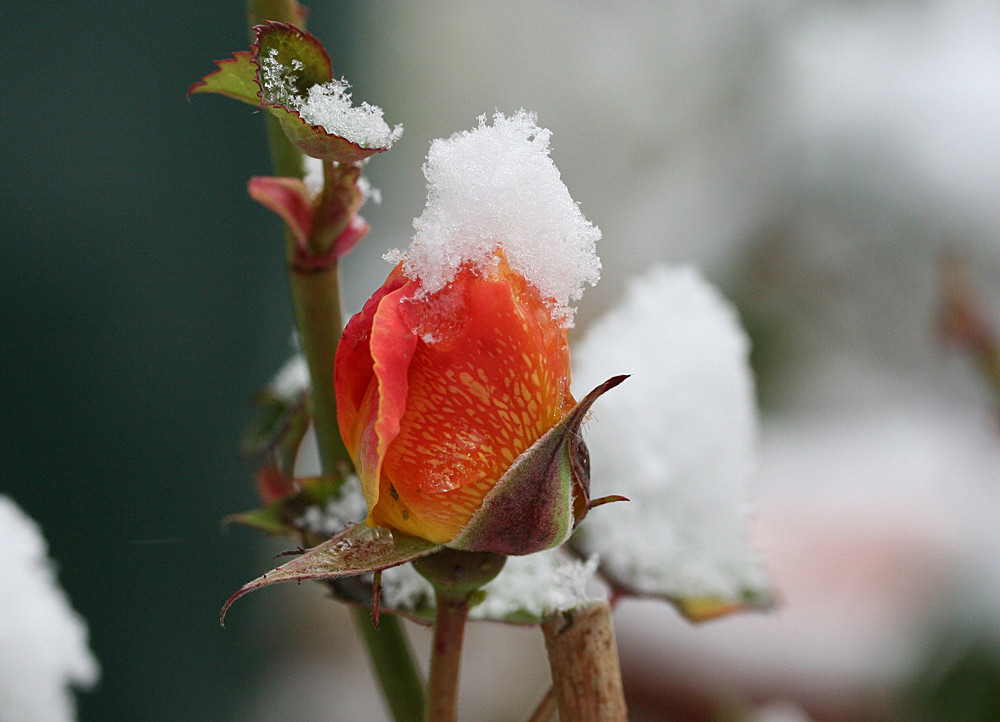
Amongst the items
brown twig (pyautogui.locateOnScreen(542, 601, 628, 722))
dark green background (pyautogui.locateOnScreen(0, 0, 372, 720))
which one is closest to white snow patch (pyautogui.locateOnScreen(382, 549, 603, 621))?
brown twig (pyautogui.locateOnScreen(542, 601, 628, 722))

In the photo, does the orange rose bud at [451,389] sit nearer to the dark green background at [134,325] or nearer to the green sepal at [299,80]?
the green sepal at [299,80]

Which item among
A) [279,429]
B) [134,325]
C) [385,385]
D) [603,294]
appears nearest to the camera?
[385,385]

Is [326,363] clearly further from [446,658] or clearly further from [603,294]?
[603,294]

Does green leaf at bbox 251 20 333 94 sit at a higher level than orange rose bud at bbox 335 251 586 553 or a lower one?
higher

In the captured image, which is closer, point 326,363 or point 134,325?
point 326,363

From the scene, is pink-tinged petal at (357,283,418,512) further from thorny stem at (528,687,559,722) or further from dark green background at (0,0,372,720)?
dark green background at (0,0,372,720)

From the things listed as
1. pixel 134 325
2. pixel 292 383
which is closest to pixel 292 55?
pixel 292 383
